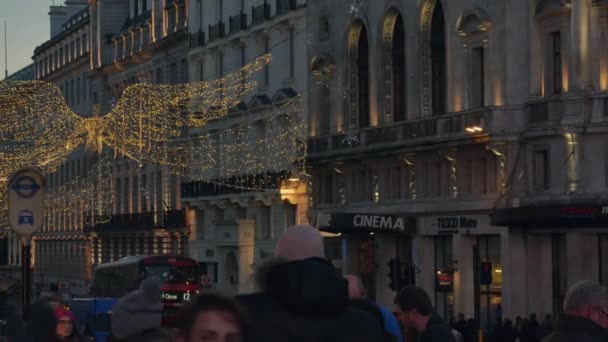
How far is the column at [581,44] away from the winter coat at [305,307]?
4030 cm

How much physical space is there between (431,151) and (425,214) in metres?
2.48

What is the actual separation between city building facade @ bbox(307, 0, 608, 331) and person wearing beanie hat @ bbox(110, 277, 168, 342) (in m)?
31.6

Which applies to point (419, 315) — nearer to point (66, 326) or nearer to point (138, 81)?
point (66, 326)

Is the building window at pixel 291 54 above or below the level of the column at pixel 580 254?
above

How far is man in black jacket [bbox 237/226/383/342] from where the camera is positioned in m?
7.63

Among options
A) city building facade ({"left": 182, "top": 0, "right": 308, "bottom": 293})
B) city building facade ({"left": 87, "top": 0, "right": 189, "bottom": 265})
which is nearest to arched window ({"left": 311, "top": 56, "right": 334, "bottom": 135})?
city building facade ({"left": 182, "top": 0, "right": 308, "bottom": 293})

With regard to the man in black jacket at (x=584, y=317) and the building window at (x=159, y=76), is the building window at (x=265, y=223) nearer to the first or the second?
the building window at (x=159, y=76)

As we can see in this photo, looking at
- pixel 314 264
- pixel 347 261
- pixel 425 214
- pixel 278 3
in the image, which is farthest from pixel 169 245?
pixel 314 264

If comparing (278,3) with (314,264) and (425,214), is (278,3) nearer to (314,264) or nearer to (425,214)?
(425,214)

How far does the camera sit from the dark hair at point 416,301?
14156 mm

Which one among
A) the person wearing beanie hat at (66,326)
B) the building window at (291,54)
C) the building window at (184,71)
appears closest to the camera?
the person wearing beanie hat at (66,326)

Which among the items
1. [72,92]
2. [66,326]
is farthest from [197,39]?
[66,326]

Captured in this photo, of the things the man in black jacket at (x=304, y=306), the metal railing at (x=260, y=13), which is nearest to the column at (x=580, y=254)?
the metal railing at (x=260, y=13)

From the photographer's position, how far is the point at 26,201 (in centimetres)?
2406
